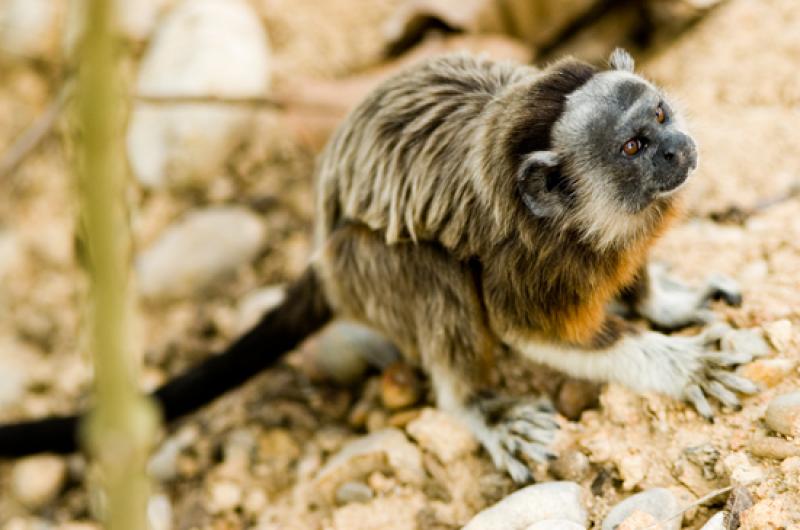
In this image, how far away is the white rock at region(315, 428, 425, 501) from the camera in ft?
9.29

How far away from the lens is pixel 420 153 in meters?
2.90

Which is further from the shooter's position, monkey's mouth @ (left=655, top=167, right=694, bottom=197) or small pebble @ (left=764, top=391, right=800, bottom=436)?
monkey's mouth @ (left=655, top=167, right=694, bottom=197)

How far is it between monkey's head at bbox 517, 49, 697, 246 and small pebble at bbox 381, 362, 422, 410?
3.21 ft

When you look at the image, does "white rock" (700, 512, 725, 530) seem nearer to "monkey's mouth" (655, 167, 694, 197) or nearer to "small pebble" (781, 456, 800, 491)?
"small pebble" (781, 456, 800, 491)

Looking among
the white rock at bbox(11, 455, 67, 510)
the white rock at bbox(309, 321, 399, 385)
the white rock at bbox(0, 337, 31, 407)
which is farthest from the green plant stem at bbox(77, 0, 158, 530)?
the white rock at bbox(0, 337, 31, 407)

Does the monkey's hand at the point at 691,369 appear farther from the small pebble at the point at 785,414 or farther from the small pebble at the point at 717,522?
the small pebble at the point at 717,522

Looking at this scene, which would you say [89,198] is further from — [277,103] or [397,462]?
[277,103]

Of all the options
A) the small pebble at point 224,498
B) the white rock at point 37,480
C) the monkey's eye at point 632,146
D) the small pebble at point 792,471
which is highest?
the monkey's eye at point 632,146

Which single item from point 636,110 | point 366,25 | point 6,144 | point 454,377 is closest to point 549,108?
point 636,110

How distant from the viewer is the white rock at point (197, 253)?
4.20m

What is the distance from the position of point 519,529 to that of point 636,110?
1288 millimetres

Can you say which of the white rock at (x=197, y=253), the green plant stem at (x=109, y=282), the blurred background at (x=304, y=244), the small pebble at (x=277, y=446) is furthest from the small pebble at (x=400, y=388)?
the green plant stem at (x=109, y=282)

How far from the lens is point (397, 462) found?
9.31ft

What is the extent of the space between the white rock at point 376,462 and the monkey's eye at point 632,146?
1231 millimetres
